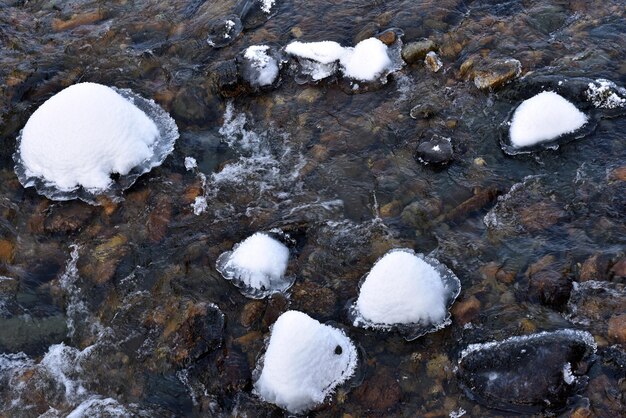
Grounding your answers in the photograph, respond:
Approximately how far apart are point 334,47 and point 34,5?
4.29 meters

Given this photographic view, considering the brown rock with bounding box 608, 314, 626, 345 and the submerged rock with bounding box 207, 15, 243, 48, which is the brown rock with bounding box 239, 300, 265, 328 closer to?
the brown rock with bounding box 608, 314, 626, 345

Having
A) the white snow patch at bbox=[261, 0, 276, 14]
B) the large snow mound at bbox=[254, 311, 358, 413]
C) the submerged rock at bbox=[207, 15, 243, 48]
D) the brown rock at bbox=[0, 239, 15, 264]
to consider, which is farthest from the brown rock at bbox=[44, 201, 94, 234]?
the white snow patch at bbox=[261, 0, 276, 14]

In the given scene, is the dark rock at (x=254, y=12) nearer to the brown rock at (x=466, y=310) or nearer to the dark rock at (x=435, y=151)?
the dark rock at (x=435, y=151)

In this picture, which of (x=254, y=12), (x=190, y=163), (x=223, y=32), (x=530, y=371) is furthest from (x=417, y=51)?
(x=530, y=371)

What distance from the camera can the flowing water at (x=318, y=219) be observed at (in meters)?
4.62

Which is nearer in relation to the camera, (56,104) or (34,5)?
(56,104)

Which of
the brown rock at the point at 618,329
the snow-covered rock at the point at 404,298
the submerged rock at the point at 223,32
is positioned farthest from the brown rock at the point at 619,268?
the submerged rock at the point at 223,32

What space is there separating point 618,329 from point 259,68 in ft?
13.9

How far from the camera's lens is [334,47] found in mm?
6746

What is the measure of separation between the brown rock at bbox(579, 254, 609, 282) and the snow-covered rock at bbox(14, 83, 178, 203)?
12.8 feet

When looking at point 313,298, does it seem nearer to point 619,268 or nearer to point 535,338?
point 535,338

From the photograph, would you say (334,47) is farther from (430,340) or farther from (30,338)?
(30,338)

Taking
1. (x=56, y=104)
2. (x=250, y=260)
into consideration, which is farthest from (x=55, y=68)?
(x=250, y=260)

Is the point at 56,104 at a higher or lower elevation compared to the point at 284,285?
higher
